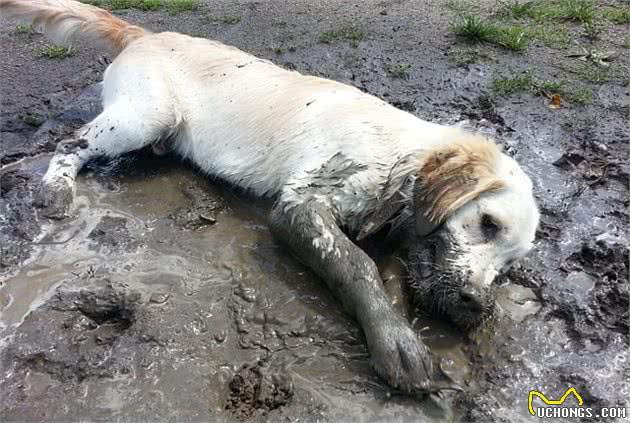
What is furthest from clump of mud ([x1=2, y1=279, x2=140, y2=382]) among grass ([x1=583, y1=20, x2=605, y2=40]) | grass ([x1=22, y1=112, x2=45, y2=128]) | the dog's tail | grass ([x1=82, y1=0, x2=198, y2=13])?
grass ([x1=583, y1=20, x2=605, y2=40])

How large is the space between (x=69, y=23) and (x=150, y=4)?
9.68 ft

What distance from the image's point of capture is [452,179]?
3.69 metres

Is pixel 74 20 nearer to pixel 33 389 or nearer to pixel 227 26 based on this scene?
pixel 227 26

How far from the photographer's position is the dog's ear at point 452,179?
362 centimetres

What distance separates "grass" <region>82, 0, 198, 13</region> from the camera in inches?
327

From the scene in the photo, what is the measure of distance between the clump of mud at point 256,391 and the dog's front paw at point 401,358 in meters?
0.51

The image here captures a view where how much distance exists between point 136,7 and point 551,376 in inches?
298

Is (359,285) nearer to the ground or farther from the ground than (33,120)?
farther from the ground

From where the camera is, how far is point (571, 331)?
362 centimetres

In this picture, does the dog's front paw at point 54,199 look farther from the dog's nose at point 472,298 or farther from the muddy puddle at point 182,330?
the dog's nose at point 472,298

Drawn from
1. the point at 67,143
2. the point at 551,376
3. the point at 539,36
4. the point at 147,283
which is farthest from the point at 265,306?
the point at 539,36

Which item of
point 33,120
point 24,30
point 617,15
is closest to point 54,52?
point 24,30

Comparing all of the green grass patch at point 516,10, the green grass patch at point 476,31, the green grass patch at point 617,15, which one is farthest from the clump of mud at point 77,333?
the green grass patch at point 617,15

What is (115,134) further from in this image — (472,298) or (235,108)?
(472,298)
